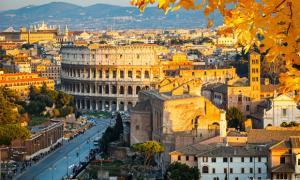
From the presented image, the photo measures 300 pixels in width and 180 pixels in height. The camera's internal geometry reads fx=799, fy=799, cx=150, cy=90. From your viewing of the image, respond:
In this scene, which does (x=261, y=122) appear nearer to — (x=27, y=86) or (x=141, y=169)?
(x=141, y=169)

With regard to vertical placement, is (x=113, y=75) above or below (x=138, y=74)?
below

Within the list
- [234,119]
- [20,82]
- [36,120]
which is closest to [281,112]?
[234,119]

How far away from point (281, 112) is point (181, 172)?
1199cm

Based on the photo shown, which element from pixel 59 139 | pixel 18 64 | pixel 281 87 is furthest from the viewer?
pixel 18 64

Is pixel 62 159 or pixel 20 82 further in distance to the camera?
pixel 20 82

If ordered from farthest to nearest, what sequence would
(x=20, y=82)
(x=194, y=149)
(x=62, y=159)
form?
1. (x=20, y=82)
2. (x=62, y=159)
3. (x=194, y=149)

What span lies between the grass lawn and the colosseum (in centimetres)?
1512

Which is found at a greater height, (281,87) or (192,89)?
(281,87)

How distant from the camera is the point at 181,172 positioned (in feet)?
78.7

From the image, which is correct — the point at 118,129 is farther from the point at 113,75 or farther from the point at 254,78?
the point at 113,75

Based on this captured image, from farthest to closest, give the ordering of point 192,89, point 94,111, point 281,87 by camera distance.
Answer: point 94,111 → point 192,89 → point 281,87

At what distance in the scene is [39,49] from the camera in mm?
118250

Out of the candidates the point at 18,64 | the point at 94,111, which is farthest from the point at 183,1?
the point at 18,64

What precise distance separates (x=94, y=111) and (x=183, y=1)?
193ft
